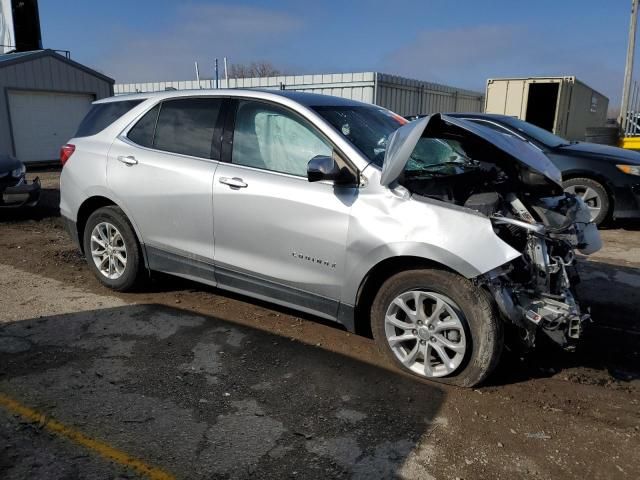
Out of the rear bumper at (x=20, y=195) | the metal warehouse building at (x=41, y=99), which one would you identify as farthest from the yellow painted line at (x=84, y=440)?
the metal warehouse building at (x=41, y=99)

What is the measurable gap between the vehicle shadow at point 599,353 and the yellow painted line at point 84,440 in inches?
83.0

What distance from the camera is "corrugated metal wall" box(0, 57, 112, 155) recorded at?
1514cm

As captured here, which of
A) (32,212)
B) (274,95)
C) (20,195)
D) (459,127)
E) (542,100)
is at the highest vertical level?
(542,100)

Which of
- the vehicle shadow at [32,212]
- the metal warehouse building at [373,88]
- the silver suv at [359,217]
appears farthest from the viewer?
the metal warehouse building at [373,88]

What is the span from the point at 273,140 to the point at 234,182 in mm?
426

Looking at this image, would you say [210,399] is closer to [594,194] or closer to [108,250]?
[108,250]

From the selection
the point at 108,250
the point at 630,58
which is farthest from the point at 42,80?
the point at 630,58

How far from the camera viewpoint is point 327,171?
130 inches

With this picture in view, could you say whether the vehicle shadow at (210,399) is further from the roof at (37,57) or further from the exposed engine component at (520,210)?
the roof at (37,57)

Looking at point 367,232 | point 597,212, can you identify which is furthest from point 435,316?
point 597,212

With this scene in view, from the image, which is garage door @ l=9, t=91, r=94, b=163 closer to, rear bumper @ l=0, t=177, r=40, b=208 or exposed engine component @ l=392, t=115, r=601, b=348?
rear bumper @ l=0, t=177, r=40, b=208

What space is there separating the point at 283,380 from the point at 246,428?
55 centimetres

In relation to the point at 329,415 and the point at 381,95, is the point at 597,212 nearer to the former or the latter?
the point at 329,415

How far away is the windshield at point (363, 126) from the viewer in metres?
3.63
